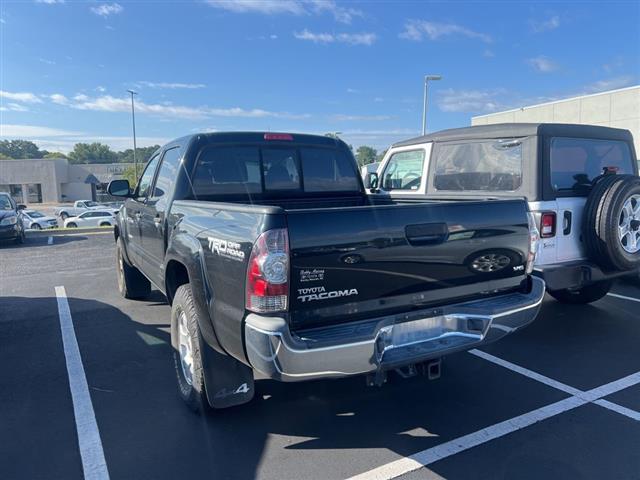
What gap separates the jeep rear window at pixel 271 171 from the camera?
4.14m

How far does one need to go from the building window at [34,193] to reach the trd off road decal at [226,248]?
62.5m

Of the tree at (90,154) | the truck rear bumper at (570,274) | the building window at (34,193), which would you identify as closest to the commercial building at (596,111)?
the truck rear bumper at (570,274)

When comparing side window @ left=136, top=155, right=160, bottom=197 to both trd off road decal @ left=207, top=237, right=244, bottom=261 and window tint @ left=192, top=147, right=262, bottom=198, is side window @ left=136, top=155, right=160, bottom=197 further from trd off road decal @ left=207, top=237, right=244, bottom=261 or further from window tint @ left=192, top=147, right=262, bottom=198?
trd off road decal @ left=207, top=237, right=244, bottom=261

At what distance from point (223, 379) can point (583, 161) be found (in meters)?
4.46

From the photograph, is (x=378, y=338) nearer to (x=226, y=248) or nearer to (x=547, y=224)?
(x=226, y=248)

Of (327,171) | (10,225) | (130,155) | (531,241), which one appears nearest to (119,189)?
(327,171)

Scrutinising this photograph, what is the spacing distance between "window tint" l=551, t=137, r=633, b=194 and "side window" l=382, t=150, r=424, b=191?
73.7 inches

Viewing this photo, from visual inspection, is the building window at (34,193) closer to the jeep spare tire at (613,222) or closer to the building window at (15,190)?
the building window at (15,190)

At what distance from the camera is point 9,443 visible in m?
3.01

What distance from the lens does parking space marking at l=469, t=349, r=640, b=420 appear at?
334cm

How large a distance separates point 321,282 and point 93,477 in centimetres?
173

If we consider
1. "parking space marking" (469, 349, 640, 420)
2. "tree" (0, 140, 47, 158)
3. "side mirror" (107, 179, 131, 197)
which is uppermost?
"tree" (0, 140, 47, 158)

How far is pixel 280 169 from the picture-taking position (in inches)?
177

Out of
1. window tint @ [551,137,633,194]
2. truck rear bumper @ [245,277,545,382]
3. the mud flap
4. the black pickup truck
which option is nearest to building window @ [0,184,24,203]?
the black pickup truck
